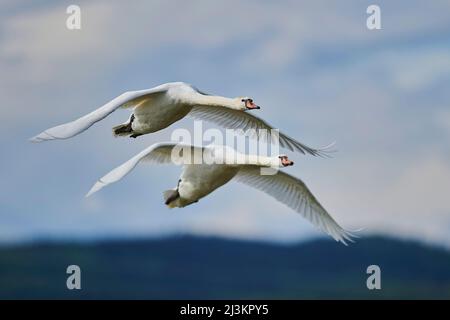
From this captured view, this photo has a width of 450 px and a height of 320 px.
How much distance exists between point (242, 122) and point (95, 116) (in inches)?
144

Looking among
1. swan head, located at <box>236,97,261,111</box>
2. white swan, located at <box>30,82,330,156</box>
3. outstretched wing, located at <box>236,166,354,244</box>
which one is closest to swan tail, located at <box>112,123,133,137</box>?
white swan, located at <box>30,82,330,156</box>

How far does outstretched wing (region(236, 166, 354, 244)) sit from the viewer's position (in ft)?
65.7

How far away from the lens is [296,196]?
20172 millimetres

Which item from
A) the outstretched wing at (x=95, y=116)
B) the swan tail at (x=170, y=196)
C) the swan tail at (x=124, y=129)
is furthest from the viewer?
the swan tail at (x=170, y=196)

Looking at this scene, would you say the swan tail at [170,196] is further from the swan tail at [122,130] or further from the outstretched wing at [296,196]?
the outstretched wing at [296,196]

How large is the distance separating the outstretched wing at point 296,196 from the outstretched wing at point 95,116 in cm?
224

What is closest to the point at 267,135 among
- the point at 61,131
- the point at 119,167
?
the point at 119,167

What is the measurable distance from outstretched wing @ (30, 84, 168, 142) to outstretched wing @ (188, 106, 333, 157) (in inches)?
51.5

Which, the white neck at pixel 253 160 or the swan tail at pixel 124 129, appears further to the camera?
the swan tail at pixel 124 129

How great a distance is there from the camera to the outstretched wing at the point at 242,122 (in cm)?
1966

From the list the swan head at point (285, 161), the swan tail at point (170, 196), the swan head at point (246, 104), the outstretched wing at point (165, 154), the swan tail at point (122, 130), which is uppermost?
the swan head at point (246, 104)

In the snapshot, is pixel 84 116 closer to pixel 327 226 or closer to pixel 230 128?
pixel 230 128

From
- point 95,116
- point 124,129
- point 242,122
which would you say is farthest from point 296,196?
point 95,116

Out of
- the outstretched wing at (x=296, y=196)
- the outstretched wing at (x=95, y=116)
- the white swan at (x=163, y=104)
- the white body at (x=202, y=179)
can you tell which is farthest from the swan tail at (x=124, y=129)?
the outstretched wing at (x=296, y=196)
